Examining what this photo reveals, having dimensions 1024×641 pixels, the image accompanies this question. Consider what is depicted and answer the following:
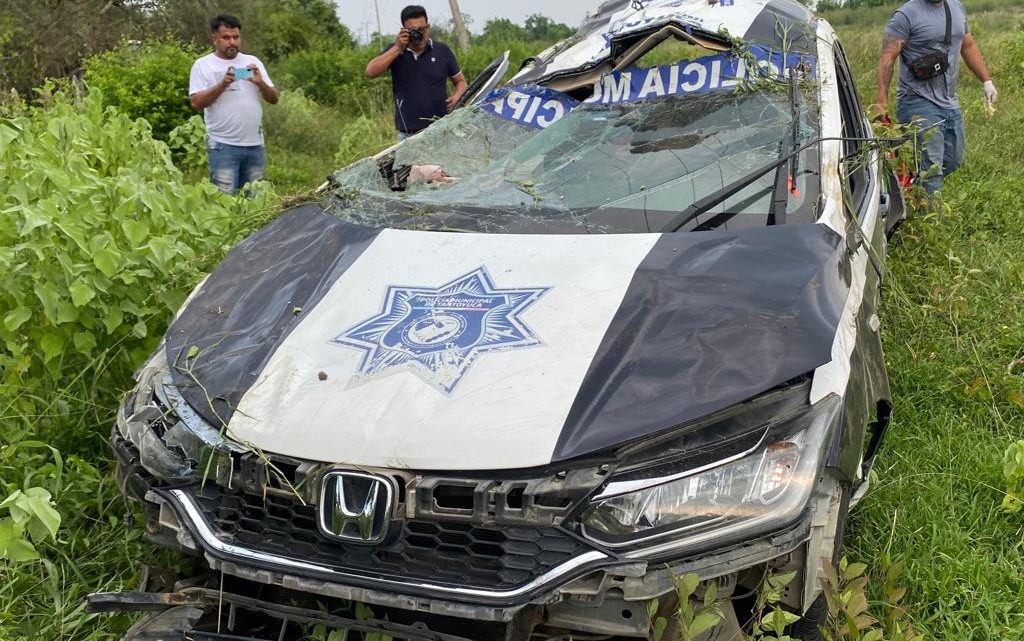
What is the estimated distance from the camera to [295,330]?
248cm

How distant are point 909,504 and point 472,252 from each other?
1591 millimetres

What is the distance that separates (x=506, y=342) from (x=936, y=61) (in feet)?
14.5

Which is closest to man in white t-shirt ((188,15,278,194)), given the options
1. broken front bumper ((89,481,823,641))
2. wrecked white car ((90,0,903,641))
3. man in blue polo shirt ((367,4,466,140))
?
man in blue polo shirt ((367,4,466,140))

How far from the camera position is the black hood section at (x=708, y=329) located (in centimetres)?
196

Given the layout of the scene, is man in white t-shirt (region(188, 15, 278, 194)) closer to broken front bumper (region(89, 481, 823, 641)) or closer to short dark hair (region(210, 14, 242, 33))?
short dark hair (region(210, 14, 242, 33))

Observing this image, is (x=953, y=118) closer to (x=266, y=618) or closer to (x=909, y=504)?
(x=909, y=504)

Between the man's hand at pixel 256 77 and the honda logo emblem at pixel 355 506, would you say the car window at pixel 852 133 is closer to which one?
the honda logo emblem at pixel 355 506

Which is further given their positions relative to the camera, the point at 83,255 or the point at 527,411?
the point at 83,255

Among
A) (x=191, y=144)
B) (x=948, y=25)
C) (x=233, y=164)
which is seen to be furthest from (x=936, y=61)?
(x=191, y=144)

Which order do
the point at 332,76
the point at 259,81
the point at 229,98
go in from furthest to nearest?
the point at 332,76
the point at 259,81
the point at 229,98

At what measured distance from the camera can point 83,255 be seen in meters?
3.19

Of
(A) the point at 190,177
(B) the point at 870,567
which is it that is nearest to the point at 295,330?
(B) the point at 870,567

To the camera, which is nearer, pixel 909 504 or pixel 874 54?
pixel 909 504

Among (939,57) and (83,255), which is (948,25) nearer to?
(939,57)
